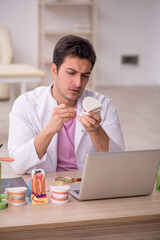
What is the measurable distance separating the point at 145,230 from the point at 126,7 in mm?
7159

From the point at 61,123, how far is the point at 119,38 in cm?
677

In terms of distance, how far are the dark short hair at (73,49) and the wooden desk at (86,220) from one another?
701 millimetres

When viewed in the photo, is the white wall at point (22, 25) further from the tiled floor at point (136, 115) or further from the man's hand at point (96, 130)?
the man's hand at point (96, 130)

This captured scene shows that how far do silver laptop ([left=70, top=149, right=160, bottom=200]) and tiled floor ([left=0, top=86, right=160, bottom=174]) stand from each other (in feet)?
7.08

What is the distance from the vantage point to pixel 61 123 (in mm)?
1740

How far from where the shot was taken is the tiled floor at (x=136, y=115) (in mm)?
4465

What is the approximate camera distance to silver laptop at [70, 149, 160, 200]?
4.63ft

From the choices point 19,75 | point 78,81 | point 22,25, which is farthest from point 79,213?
point 22,25

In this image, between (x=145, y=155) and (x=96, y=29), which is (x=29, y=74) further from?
(x=96, y=29)

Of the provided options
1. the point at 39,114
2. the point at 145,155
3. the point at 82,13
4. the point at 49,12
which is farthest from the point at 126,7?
the point at 145,155

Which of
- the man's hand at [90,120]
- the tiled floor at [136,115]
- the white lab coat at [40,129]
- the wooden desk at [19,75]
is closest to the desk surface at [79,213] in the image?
the man's hand at [90,120]

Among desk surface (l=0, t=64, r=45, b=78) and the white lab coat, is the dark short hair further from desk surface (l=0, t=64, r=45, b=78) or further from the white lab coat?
desk surface (l=0, t=64, r=45, b=78)

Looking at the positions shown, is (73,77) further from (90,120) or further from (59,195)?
(59,195)

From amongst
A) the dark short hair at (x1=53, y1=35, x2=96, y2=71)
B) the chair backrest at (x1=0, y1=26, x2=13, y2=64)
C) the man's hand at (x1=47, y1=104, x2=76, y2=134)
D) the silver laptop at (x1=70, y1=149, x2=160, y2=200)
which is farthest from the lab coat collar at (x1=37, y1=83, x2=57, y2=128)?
the chair backrest at (x1=0, y1=26, x2=13, y2=64)
